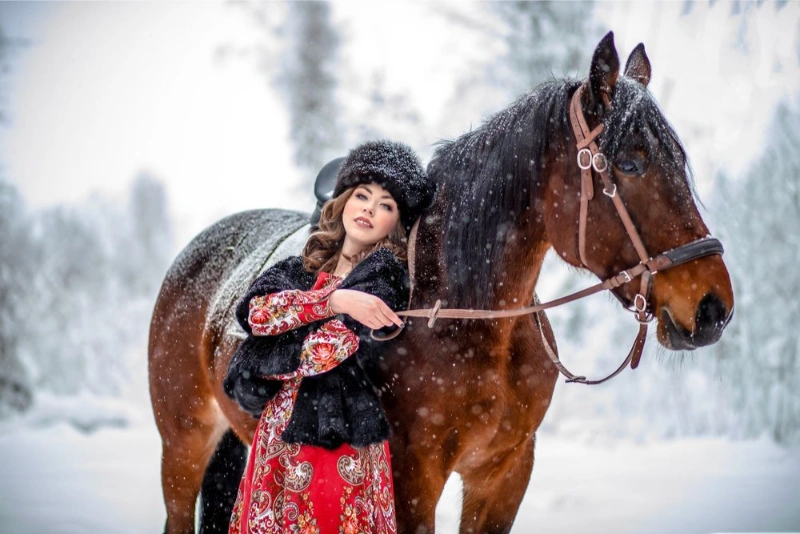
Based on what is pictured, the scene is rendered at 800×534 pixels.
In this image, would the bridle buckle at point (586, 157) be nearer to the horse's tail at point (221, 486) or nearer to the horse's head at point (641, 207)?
the horse's head at point (641, 207)

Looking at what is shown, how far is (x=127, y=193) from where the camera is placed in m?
8.65

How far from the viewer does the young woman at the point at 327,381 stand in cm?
169

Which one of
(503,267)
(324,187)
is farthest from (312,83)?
(503,267)

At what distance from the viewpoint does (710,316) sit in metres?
1.49

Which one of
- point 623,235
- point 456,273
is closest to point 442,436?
point 456,273

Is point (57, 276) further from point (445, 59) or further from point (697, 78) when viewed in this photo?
point (697, 78)

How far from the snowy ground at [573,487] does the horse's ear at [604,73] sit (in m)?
3.24

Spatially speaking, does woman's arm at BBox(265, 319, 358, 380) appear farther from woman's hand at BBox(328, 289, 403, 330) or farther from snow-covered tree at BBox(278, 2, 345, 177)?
snow-covered tree at BBox(278, 2, 345, 177)

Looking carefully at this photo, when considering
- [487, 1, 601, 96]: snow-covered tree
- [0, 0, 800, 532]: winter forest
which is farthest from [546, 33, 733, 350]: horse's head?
[487, 1, 601, 96]: snow-covered tree

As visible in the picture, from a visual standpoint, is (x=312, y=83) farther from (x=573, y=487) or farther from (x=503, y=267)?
(x=503, y=267)

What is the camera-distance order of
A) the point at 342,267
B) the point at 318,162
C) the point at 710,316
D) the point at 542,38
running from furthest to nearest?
the point at 318,162 < the point at 542,38 < the point at 342,267 < the point at 710,316

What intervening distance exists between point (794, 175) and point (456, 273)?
19.5 ft

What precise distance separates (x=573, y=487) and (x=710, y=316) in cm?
481

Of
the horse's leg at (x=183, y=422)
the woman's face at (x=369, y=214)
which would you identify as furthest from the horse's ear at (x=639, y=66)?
the horse's leg at (x=183, y=422)
